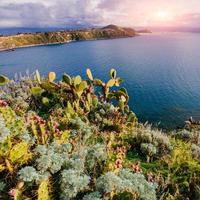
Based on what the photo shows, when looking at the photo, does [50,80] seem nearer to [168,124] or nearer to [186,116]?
[168,124]

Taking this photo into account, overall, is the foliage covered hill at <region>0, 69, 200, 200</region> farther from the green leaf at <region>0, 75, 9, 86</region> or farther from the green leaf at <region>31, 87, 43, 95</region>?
the green leaf at <region>31, 87, 43, 95</region>

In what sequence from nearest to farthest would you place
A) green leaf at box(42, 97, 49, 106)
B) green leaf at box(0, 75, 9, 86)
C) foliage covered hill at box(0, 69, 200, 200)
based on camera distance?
1. foliage covered hill at box(0, 69, 200, 200)
2. green leaf at box(0, 75, 9, 86)
3. green leaf at box(42, 97, 49, 106)

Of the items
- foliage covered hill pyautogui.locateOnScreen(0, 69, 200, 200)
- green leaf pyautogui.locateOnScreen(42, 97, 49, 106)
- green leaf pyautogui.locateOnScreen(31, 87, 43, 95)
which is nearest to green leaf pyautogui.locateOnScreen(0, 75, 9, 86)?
foliage covered hill pyautogui.locateOnScreen(0, 69, 200, 200)

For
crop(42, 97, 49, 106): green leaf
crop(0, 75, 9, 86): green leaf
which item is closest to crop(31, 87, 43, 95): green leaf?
crop(42, 97, 49, 106): green leaf

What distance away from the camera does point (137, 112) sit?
117 feet

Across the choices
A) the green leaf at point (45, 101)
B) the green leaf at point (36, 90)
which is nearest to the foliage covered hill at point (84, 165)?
the green leaf at point (45, 101)

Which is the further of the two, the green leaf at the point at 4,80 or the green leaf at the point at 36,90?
the green leaf at the point at 36,90

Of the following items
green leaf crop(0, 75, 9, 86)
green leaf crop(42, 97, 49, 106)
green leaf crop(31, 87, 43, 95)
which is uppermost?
green leaf crop(0, 75, 9, 86)

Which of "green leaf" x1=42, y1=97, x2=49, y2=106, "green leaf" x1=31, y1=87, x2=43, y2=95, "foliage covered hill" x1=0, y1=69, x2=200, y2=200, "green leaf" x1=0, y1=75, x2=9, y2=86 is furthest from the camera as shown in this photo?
"green leaf" x1=31, y1=87, x2=43, y2=95

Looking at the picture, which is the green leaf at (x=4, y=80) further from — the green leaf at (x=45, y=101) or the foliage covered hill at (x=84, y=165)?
the green leaf at (x=45, y=101)

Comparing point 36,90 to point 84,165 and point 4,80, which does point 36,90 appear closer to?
point 4,80

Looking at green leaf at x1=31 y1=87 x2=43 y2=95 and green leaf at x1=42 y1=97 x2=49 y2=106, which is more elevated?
green leaf at x1=31 y1=87 x2=43 y2=95

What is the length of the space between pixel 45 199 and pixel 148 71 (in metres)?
63.3

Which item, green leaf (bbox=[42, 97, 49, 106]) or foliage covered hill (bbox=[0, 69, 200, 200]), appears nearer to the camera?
foliage covered hill (bbox=[0, 69, 200, 200])
